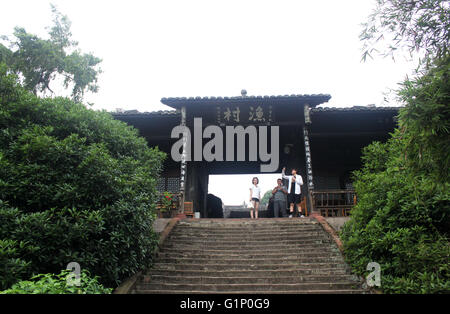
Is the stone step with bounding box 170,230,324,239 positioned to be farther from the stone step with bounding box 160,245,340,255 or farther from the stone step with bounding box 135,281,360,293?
the stone step with bounding box 135,281,360,293

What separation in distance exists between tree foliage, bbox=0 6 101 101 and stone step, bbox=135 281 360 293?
43.9 feet

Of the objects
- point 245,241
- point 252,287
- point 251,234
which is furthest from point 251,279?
point 251,234

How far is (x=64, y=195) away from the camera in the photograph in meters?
4.25

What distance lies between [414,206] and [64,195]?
4663 mm

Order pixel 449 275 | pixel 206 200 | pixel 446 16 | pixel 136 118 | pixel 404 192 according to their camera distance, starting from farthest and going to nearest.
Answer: pixel 206 200 → pixel 136 118 → pixel 404 192 → pixel 449 275 → pixel 446 16

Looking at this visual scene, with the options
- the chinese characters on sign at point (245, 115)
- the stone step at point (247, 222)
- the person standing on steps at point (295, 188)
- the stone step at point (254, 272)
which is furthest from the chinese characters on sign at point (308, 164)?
the stone step at point (254, 272)

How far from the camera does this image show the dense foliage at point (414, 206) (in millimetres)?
3082

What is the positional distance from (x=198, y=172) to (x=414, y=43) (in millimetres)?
8583

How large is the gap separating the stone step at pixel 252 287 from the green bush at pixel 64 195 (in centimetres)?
43

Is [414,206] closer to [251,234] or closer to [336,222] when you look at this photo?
[336,222]

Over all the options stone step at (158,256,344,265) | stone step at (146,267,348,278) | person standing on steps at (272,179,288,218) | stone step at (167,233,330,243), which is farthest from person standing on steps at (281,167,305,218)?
stone step at (146,267,348,278)

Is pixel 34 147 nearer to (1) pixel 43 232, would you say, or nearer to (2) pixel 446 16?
(1) pixel 43 232

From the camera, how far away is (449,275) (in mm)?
3801

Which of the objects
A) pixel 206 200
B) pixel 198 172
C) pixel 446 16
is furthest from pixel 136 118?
pixel 446 16
